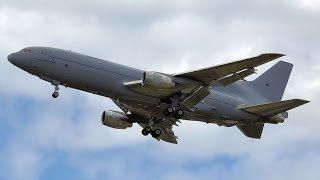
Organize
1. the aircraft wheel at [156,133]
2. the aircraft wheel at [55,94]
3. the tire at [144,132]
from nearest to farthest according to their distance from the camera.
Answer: the aircraft wheel at [55,94], the tire at [144,132], the aircraft wheel at [156,133]

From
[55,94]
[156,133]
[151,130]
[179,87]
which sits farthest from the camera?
[156,133]

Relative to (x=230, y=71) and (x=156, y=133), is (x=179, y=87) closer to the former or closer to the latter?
(x=230, y=71)

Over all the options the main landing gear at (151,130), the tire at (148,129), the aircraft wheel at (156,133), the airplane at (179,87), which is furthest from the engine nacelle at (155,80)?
the aircraft wheel at (156,133)

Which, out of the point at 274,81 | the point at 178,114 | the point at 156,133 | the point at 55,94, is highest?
the point at 274,81

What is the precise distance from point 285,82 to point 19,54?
967 inches

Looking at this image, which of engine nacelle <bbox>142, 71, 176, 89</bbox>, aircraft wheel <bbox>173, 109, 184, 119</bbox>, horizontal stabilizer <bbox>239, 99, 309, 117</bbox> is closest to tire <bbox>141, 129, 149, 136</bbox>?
aircraft wheel <bbox>173, 109, 184, 119</bbox>

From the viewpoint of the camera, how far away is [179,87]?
69500 millimetres

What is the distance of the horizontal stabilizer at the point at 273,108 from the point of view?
229 ft

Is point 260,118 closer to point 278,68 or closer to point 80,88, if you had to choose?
point 278,68

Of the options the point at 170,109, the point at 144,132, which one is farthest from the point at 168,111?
the point at 144,132

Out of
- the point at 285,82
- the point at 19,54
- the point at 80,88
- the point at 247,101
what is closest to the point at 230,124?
the point at 247,101

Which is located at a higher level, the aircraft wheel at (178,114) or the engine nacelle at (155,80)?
the engine nacelle at (155,80)

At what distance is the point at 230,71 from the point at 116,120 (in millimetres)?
15862

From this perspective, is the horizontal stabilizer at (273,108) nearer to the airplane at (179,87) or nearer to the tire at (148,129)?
the airplane at (179,87)
